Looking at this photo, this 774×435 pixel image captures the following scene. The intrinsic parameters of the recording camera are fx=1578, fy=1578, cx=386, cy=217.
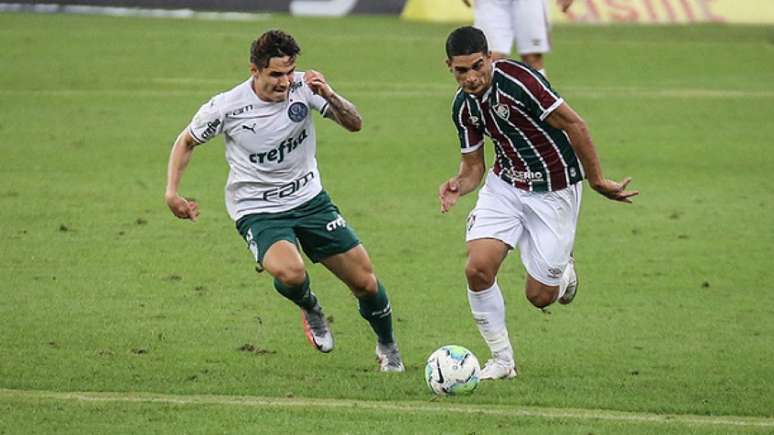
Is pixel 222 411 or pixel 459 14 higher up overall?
pixel 222 411

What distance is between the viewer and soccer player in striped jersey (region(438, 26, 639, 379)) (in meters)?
9.64

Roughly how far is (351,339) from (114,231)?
165 inches

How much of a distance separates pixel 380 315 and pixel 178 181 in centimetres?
154

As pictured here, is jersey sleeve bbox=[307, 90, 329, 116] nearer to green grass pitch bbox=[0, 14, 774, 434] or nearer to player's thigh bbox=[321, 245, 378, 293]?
player's thigh bbox=[321, 245, 378, 293]

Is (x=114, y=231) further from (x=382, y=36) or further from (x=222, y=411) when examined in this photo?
(x=382, y=36)

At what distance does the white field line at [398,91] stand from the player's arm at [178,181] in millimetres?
11936

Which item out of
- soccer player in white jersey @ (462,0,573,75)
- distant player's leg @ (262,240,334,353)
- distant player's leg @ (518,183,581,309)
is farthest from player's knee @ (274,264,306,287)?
soccer player in white jersey @ (462,0,573,75)

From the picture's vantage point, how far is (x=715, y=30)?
96.2 ft

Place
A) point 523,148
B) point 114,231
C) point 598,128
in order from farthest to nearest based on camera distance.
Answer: point 598,128 < point 114,231 < point 523,148

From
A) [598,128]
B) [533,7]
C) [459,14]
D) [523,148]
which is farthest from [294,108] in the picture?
[459,14]

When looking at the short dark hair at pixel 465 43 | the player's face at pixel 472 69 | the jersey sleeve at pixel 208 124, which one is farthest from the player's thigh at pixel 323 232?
the short dark hair at pixel 465 43

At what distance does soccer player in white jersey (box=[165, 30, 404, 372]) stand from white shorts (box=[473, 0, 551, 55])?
7505 mm

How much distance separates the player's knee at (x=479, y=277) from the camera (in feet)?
32.5

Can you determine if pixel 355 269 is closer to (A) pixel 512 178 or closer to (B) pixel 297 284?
(B) pixel 297 284
